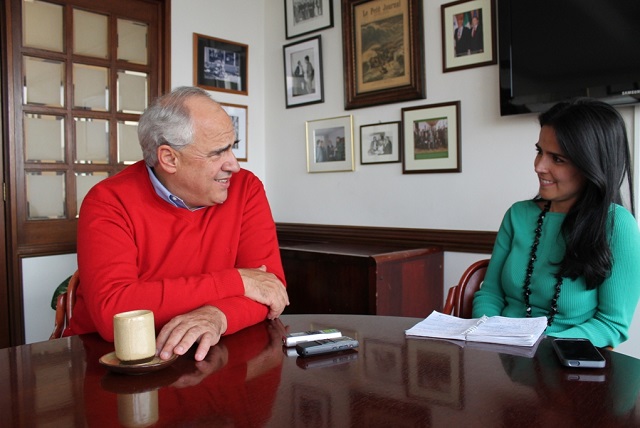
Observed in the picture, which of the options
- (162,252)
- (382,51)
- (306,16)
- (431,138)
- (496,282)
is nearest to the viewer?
(162,252)

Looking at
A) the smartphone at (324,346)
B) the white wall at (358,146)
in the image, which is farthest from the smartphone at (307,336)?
the white wall at (358,146)

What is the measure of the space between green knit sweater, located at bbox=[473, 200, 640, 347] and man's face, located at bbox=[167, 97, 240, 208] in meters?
0.98

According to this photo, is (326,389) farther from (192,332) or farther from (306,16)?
(306,16)

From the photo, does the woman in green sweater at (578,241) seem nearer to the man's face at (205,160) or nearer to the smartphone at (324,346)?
the smartphone at (324,346)

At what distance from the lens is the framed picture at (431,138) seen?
3203mm

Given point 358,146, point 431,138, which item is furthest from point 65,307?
point 358,146

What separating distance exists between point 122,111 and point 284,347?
114 inches

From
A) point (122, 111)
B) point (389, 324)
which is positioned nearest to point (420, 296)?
point (389, 324)

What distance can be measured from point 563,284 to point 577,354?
593mm

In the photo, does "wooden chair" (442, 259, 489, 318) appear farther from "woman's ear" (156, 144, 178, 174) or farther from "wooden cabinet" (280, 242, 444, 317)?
"woman's ear" (156, 144, 178, 174)

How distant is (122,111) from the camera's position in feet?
12.4

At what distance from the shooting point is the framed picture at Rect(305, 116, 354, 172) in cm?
382

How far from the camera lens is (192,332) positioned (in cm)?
133

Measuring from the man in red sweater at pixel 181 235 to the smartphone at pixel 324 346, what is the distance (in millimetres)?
240
